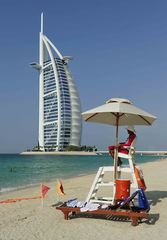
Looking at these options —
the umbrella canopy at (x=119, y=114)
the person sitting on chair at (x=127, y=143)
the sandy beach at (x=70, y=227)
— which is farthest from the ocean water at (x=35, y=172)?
the person sitting on chair at (x=127, y=143)

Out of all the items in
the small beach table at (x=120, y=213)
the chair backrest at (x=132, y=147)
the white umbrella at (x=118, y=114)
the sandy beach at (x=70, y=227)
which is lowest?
the sandy beach at (x=70, y=227)

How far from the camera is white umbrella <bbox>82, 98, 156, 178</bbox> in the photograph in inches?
312

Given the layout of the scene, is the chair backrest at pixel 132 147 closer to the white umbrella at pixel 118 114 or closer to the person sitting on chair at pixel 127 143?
the person sitting on chair at pixel 127 143

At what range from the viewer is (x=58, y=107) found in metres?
110

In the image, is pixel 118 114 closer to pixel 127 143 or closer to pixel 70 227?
pixel 127 143

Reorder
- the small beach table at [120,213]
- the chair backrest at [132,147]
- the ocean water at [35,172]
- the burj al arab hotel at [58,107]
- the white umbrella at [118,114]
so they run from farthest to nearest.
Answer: the burj al arab hotel at [58,107]
the ocean water at [35,172]
the chair backrest at [132,147]
the white umbrella at [118,114]
the small beach table at [120,213]

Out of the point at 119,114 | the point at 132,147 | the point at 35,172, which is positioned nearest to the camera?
the point at 132,147

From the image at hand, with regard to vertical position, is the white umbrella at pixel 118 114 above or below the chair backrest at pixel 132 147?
above

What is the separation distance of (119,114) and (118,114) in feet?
0.53

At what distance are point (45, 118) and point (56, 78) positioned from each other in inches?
524

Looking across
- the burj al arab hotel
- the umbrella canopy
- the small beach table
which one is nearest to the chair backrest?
the umbrella canopy

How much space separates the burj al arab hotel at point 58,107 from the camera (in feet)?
371

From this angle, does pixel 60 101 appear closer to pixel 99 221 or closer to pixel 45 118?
pixel 45 118

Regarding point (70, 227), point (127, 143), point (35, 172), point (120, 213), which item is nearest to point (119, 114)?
point (127, 143)
